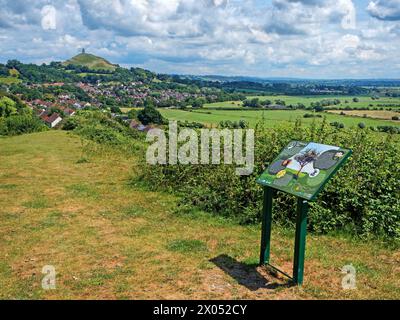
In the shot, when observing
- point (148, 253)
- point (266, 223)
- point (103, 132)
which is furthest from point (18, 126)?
point (266, 223)

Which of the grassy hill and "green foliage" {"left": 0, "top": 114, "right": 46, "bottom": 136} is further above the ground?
"green foliage" {"left": 0, "top": 114, "right": 46, "bottom": 136}

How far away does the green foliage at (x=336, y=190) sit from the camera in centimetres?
802

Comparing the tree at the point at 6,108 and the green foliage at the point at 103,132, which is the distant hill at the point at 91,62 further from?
the green foliage at the point at 103,132

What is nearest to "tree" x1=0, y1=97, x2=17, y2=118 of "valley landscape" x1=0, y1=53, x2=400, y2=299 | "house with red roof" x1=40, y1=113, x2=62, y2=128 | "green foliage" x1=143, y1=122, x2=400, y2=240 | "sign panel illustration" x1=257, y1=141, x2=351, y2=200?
"house with red roof" x1=40, y1=113, x2=62, y2=128

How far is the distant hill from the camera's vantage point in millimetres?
151225

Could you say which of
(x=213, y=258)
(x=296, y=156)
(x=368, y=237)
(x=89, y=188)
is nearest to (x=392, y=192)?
(x=368, y=237)

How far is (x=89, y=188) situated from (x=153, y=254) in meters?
5.61

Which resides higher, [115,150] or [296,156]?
[296,156]

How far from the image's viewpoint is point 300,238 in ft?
18.1

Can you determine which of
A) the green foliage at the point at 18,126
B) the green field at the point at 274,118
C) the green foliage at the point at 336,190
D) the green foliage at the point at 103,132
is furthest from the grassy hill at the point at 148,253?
the green foliage at the point at 18,126

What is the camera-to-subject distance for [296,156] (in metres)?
6.01

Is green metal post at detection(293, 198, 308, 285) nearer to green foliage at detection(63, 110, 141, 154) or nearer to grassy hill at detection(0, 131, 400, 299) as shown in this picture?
grassy hill at detection(0, 131, 400, 299)

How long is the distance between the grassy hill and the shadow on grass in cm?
2
